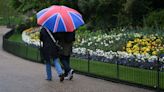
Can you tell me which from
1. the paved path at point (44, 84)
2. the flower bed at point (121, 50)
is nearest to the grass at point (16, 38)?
the flower bed at point (121, 50)

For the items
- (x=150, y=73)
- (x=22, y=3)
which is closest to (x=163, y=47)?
(x=150, y=73)

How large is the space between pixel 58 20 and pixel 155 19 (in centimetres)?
872

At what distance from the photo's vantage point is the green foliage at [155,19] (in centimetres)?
1979

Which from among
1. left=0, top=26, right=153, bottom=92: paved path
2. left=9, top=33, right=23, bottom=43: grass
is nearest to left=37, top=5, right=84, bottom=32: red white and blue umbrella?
left=0, top=26, right=153, bottom=92: paved path

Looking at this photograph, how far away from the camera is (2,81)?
12703 millimetres

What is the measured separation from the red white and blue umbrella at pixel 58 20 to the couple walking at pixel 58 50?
265 millimetres

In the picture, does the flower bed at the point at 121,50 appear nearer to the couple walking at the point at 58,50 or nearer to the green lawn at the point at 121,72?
the green lawn at the point at 121,72

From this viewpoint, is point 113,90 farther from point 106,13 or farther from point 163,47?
point 106,13

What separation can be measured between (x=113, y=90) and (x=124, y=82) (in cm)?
106

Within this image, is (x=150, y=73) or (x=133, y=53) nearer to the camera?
(x=150, y=73)

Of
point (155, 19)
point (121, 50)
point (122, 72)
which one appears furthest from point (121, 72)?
point (155, 19)

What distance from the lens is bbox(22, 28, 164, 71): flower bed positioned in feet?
47.6

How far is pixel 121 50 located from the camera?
56.5ft

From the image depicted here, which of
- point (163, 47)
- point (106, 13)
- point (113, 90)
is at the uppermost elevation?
point (106, 13)
